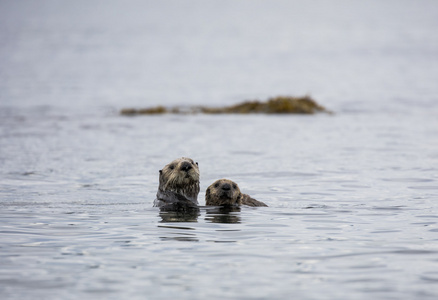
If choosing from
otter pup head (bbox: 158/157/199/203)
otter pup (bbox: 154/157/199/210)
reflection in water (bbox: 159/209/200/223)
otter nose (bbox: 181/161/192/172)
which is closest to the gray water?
reflection in water (bbox: 159/209/200/223)

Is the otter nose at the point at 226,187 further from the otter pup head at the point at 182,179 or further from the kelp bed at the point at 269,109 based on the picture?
the kelp bed at the point at 269,109

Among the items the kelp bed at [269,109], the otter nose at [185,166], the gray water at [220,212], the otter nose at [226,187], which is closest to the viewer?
the gray water at [220,212]

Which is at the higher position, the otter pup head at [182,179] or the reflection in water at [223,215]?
the otter pup head at [182,179]

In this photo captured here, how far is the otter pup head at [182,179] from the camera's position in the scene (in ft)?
47.9

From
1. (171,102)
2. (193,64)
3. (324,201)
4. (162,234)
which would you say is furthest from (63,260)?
(193,64)

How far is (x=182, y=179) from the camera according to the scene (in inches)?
577

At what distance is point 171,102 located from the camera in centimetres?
4600

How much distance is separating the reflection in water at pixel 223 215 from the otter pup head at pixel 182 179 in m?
0.54

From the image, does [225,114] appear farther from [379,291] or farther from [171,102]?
[379,291]

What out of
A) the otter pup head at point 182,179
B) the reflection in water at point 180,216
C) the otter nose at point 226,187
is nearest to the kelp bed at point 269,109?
the otter pup head at point 182,179

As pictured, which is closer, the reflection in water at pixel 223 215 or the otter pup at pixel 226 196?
the reflection in water at pixel 223 215

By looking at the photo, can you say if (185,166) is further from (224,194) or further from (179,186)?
(224,194)

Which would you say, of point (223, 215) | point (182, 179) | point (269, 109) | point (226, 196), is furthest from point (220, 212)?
point (269, 109)

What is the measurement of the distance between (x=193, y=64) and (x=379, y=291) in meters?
95.9
